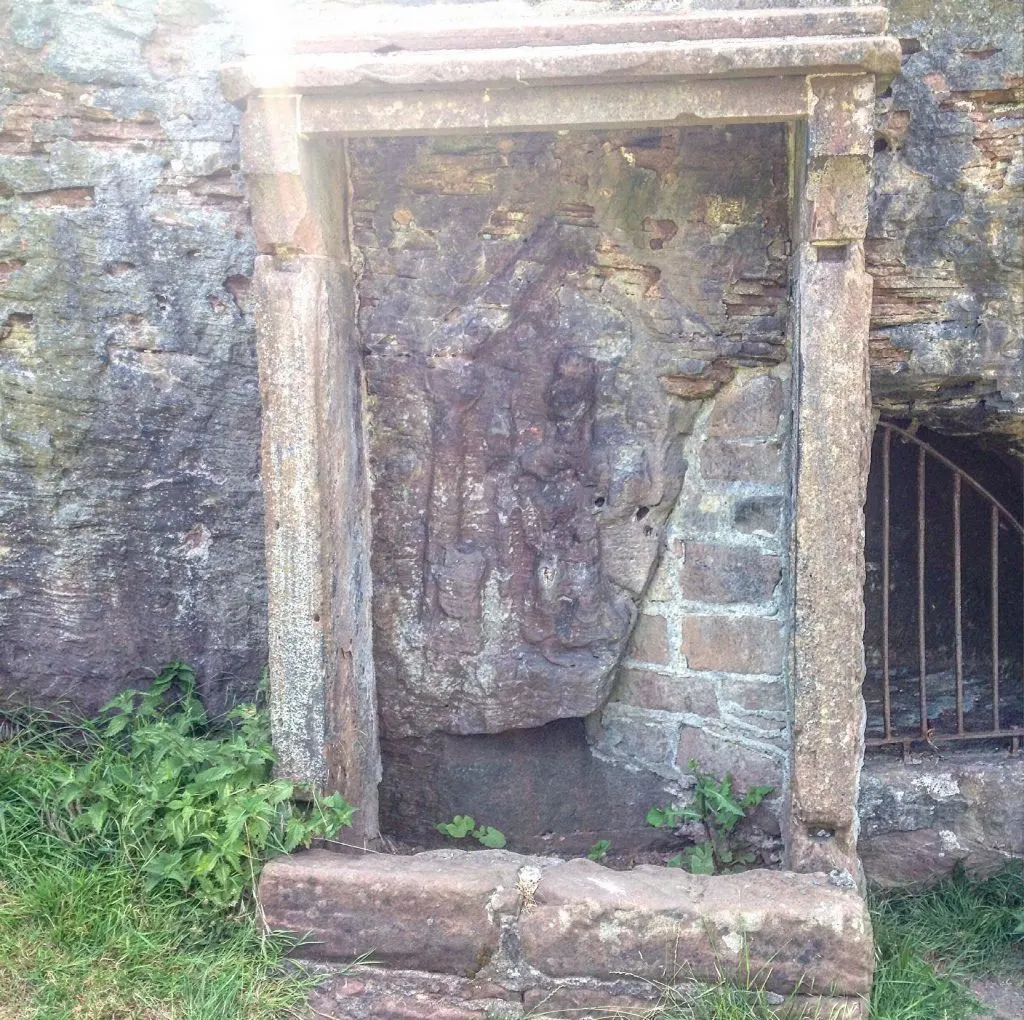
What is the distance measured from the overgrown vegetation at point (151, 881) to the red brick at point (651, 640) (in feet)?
3.68

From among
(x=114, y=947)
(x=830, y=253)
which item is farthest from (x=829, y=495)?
(x=114, y=947)

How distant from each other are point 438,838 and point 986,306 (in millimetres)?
2433

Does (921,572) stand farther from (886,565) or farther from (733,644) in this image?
(733,644)

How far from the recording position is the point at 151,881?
2.76 metres

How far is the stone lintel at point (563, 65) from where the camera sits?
2406 mm

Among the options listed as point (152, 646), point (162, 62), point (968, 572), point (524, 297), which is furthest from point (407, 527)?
point (968, 572)

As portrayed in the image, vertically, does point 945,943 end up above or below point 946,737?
below

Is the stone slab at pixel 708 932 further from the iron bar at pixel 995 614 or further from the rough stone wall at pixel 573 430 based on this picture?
the iron bar at pixel 995 614

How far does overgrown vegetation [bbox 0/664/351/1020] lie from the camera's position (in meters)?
2.57

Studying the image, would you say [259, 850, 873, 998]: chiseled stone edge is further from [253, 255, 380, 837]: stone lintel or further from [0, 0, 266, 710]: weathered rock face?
[0, 0, 266, 710]: weathered rock face

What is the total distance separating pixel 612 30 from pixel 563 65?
216 millimetres

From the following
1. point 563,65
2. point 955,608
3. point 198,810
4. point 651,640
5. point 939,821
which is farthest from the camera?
point 955,608

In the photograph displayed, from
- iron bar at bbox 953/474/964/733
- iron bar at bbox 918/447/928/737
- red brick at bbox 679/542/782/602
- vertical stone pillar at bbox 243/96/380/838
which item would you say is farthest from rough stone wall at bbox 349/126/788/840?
iron bar at bbox 953/474/964/733

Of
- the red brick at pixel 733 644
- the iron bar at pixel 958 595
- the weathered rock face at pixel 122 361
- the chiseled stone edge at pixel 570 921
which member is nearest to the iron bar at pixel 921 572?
the iron bar at pixel 958 595
